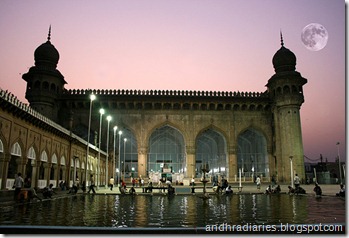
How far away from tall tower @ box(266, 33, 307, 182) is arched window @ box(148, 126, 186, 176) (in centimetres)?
995

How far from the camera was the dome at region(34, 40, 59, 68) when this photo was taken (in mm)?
29562

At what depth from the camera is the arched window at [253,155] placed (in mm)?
32216

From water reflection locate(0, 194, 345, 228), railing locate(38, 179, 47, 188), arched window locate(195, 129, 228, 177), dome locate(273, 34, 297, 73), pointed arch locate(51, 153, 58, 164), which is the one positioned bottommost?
water reflection locate(0, 194, 345, 228)

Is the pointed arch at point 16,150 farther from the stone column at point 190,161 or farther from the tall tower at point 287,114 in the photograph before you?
the tall tower at point 287,114

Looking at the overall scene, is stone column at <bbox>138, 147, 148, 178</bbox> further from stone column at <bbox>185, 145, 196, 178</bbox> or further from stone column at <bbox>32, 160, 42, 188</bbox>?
stone column at <bbox>32, 160, 42, 188</bbox>

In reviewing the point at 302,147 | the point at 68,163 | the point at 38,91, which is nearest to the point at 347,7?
the point at 68,163

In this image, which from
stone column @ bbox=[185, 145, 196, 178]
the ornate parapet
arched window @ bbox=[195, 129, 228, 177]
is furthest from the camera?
arched window @ bbox=[195, 129, 228, 177]

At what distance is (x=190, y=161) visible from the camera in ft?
99.3

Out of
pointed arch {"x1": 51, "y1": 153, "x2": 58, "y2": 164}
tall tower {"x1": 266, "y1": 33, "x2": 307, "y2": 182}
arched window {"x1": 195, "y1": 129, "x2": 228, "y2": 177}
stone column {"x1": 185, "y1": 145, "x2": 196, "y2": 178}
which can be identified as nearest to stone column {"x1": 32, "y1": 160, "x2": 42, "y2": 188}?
pointed arch {"x1": 51, "y1": 153, "x2": 58, "y2": 164}

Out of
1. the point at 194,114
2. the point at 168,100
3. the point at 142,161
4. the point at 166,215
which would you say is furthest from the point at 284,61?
the point at 166,215

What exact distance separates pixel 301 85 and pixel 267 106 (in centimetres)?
390

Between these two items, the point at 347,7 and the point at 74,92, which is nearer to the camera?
the point at 347,7

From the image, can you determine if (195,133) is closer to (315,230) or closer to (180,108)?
(180,108)

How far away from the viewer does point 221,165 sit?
32.9 m
